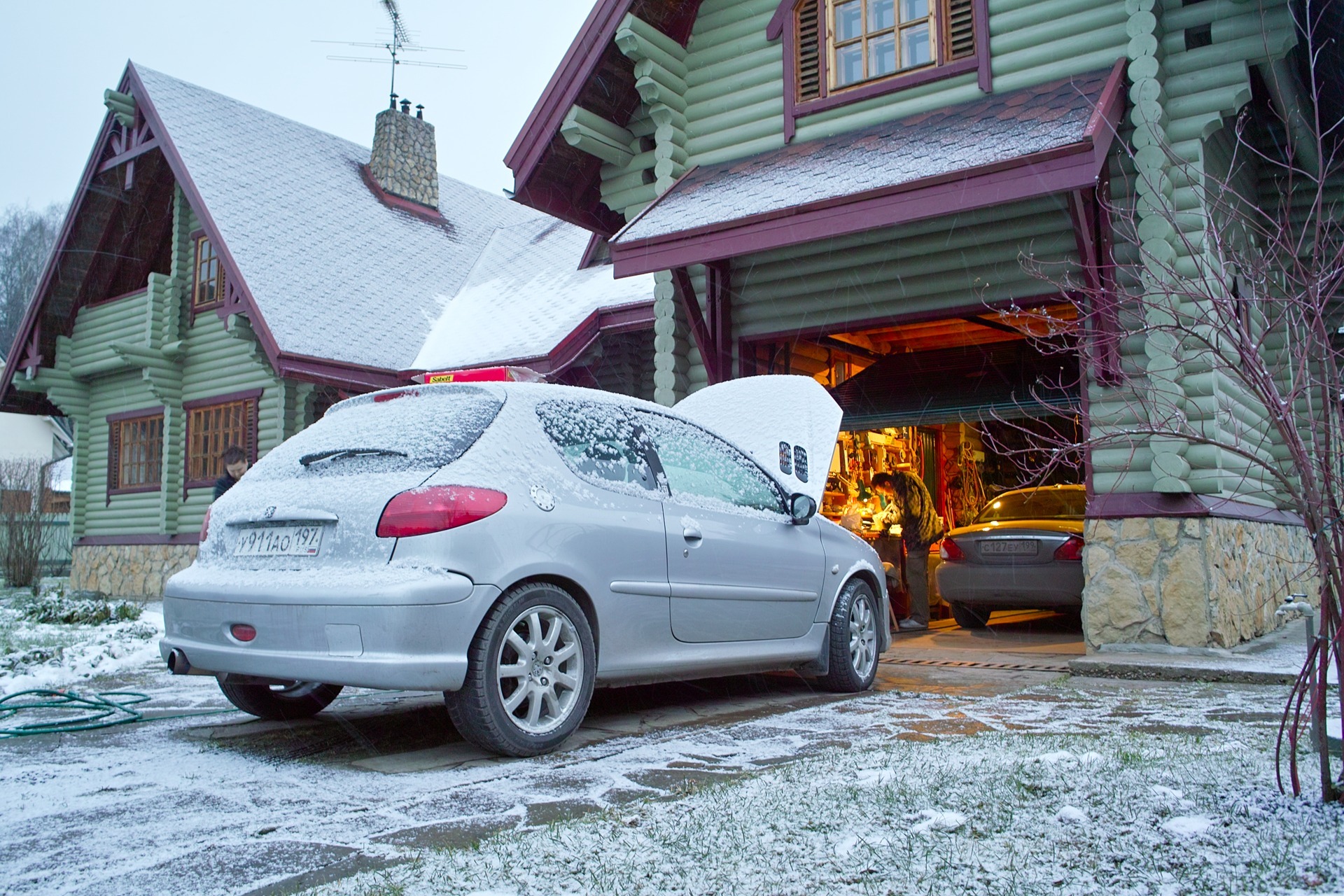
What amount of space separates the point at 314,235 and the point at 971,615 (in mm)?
12316

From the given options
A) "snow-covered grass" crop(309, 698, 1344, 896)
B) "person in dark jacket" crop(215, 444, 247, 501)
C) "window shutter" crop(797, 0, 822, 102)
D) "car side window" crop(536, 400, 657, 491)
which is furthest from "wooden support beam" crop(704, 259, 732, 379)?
"snow-covered grass" crop(309, 698, 1344, 896)

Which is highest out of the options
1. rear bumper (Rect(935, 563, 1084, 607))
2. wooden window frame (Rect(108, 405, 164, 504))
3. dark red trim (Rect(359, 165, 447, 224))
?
dark red trim (Rect(359, 165, 447, 224))

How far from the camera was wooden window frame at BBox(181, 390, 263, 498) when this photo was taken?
659 inches

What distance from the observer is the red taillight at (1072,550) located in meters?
9.55

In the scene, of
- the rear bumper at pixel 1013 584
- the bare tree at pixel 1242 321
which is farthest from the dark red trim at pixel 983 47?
the rear bumper at pixel 1013 584

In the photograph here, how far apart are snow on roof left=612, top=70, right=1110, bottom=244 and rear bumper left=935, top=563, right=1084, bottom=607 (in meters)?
3.70

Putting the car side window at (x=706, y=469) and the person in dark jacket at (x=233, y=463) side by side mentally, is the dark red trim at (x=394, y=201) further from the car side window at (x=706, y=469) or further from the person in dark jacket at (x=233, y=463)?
the car side window at (x=706, y=469)

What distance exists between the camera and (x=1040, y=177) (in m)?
7.08

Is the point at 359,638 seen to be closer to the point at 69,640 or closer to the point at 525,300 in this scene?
the point at 69,640

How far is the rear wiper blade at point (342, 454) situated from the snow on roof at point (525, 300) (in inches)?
329

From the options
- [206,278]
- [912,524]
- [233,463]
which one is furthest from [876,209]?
A: [206,278]

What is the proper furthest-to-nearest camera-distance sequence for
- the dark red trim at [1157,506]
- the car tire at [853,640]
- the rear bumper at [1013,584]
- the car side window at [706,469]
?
the rear bumper at [1013,584]
the dark red trim at [1157,506]
the car tire at [853,640]
the car side window at [706,469]

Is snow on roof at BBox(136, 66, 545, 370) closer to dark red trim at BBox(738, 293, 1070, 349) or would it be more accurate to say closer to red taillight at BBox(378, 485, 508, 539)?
dark red trim at BBox(738, 293, 1070, 349)

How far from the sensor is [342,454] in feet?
14.9
